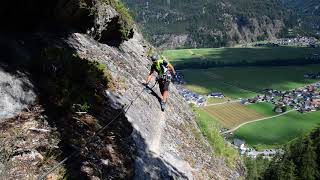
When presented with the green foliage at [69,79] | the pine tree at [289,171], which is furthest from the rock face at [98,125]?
the pine tree at [289,171]

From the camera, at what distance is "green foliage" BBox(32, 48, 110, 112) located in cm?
1279

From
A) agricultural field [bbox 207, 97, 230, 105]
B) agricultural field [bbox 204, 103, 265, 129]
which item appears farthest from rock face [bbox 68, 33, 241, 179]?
agricultural field [bbox 207, 97, 230, 105]

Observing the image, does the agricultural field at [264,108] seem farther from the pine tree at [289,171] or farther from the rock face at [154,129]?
the rock face at [154,129]

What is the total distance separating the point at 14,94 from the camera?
39.3ft

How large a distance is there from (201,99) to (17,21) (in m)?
156

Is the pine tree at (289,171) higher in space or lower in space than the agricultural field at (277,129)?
higher

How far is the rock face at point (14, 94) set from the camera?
11586 mm

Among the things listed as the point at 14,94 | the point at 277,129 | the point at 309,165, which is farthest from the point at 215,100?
the point at 14,94

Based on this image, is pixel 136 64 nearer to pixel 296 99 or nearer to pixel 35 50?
pixel 35 50

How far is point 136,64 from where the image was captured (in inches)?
769

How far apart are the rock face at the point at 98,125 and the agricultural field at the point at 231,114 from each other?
114 metres

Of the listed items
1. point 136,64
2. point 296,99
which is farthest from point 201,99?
point 136,64

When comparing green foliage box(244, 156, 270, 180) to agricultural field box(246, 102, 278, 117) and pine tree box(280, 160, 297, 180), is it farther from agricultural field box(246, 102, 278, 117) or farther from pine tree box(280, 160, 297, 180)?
agricultural field box(246, 102, 278, 117)

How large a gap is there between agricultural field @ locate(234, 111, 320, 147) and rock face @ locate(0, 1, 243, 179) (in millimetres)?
95289
